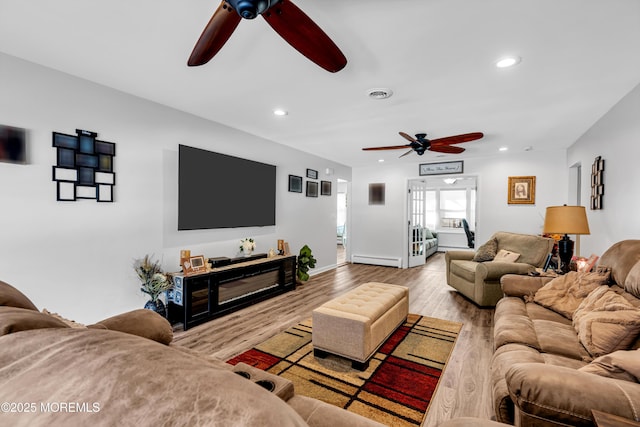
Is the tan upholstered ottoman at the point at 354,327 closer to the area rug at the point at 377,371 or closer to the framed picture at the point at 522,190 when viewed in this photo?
the area rug at the point at 377,371

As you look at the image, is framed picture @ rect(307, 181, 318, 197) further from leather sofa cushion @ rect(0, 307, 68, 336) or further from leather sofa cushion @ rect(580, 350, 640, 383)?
leather sofa cushion @ rect(0, 307, 68, 336)

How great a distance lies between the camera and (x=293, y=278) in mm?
4699

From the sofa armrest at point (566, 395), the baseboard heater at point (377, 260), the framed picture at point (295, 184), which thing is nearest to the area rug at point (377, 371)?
the sofa armrest at point (566, 395)

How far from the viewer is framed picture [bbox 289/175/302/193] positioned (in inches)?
205

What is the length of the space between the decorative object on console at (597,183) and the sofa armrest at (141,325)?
435 centimetres

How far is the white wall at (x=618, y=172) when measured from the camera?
2.54 meters

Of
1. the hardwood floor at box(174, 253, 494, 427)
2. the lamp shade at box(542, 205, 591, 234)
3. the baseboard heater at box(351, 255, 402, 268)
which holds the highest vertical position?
the lamp shade at box(542, 205, 591, 234)

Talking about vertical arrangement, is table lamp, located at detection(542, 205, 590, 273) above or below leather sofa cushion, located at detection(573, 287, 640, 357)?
above

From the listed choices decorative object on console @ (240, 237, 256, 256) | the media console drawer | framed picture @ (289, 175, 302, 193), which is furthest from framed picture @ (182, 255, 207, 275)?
framed picture @ (289, 175, 302, 193)

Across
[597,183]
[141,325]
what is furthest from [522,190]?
[141,325]

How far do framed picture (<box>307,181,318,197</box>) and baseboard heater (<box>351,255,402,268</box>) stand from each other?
2195 mm

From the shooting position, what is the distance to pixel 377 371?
7.63 ft

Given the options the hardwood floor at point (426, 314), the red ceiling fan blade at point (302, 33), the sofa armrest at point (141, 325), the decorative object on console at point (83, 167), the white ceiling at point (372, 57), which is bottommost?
the hardwood floor at point (426, 314)

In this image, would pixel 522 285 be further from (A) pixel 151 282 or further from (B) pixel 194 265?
(A) pixel 151 282
